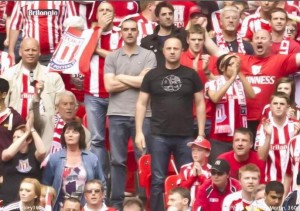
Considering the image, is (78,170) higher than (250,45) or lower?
lower

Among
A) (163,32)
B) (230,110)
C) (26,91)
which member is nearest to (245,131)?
(230,110)

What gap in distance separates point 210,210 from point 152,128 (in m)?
1.52

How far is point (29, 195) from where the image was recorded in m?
19.4

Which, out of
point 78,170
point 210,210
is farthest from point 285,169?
point 78,170

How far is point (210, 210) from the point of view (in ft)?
64.1

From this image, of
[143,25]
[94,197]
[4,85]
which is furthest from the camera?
[143,25]

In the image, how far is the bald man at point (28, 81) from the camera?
21297mm

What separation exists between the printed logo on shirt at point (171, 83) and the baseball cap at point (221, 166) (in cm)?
123

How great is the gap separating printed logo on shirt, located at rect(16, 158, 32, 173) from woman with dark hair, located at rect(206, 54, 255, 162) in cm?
239

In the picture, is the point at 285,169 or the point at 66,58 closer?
the point at 285,169

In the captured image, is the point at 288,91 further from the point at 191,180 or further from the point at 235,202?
the point at 235,202

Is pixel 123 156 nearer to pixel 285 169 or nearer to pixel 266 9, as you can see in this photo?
pixel 285 169

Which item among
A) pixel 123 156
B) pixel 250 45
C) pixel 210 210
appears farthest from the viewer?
pixel 250 45

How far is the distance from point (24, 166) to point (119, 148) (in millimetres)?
1404
